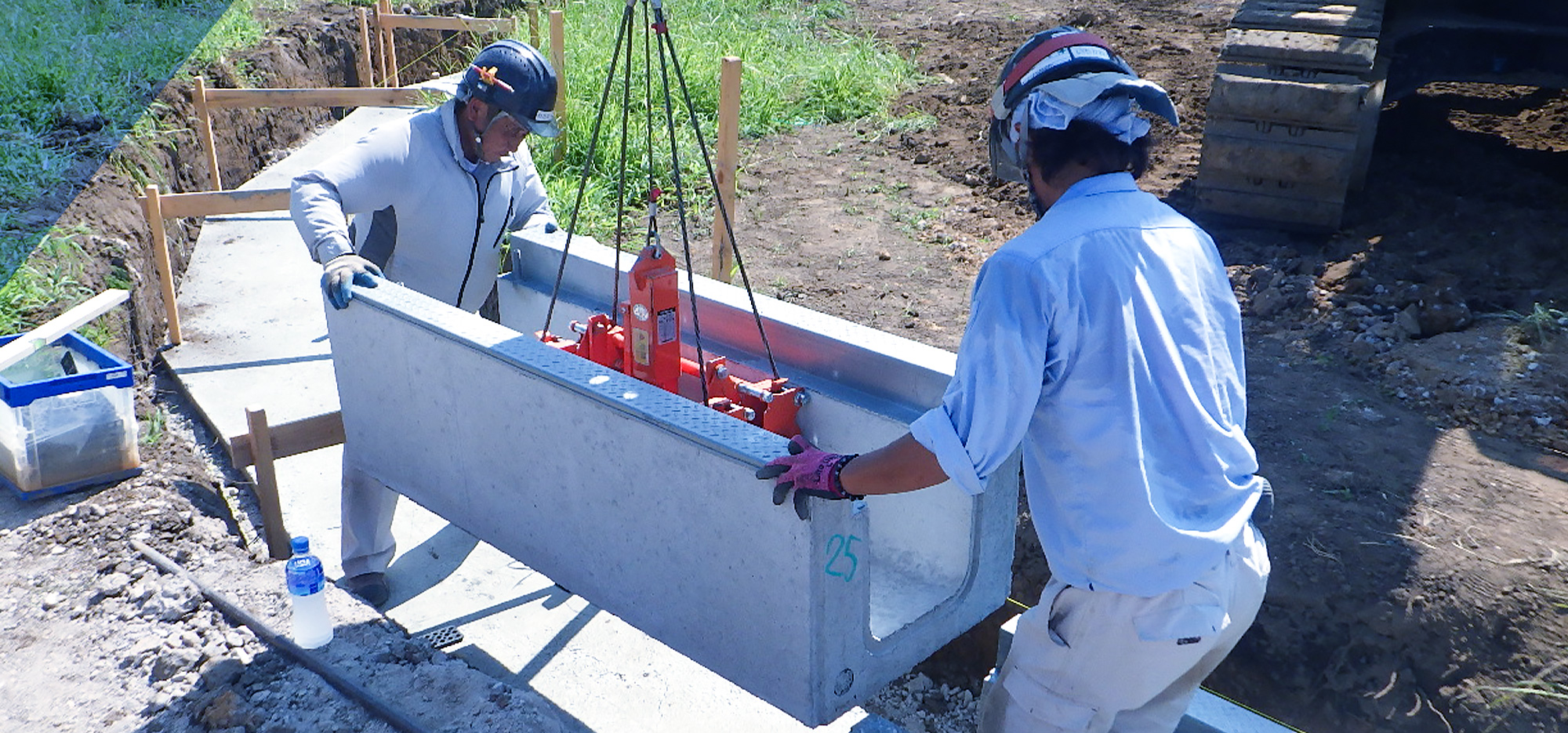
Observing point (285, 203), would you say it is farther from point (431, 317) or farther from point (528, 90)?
point (431, 317)

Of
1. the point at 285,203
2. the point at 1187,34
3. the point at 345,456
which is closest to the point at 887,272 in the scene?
Answer: the point at 285,203

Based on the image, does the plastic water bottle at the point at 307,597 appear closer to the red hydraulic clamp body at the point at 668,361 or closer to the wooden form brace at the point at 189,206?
the red hydraulic clamp body at the point at 668,361

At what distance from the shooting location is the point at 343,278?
3.59 metres

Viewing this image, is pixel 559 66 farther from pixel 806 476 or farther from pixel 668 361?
pixel 806 476

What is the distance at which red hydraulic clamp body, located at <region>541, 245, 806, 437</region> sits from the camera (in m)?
3.35

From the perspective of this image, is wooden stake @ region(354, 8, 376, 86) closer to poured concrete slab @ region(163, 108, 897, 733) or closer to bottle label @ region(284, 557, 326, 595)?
poured concrete slab @ region(163, 108, 897, 733)

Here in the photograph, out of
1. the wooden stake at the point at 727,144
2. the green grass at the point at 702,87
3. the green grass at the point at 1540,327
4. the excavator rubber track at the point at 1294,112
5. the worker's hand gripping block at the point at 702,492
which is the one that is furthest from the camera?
the green grass at the point at 702,87

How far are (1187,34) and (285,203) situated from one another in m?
9.27

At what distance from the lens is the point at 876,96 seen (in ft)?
35.9

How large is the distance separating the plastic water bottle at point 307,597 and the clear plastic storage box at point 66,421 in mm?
1109

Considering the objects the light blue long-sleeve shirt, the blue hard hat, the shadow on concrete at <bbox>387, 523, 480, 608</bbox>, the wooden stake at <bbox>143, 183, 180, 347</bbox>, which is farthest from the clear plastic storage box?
the light blue long-sleeve shirt

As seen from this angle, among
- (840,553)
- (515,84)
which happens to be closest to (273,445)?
(515,84)

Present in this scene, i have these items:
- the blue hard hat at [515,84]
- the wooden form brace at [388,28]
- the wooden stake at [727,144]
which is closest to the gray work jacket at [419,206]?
the blue hard hat at [515,84]

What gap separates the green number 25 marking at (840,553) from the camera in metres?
2.55
